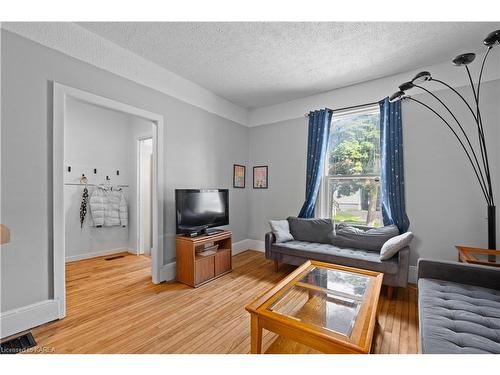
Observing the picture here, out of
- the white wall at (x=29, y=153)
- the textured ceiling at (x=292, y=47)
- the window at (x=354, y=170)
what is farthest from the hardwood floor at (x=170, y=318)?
the textured ceiling at (x=292, y=47)

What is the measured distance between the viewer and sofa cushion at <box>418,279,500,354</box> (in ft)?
3.85

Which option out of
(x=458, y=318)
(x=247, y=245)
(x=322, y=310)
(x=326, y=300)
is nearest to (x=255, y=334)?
(x=322, y=310)

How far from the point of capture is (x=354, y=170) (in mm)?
3477

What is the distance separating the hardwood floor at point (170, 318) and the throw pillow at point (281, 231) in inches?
19.6

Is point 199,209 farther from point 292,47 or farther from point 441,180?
point 441,180

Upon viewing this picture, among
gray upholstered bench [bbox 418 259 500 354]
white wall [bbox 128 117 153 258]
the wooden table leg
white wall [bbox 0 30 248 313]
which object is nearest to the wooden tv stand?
white wall [bbox 0 30 248 313]

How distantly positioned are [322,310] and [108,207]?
158 inches

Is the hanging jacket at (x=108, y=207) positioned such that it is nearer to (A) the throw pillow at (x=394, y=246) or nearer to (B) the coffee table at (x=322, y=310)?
(B) the coffee table at (x=322, y=310)

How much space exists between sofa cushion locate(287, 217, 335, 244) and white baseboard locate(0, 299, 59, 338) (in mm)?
2955

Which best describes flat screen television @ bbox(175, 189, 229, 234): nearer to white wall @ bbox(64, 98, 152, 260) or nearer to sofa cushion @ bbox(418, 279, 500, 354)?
white wall @ bbox(64, 98, 152, 260)

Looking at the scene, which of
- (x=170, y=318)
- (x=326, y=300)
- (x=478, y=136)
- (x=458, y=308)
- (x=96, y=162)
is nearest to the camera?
(x=458, y=308)

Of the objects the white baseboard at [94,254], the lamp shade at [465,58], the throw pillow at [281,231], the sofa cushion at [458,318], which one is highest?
the lamp shade at [465,58]

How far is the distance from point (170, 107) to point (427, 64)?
3349mm

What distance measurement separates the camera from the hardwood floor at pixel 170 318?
1.71 metres
